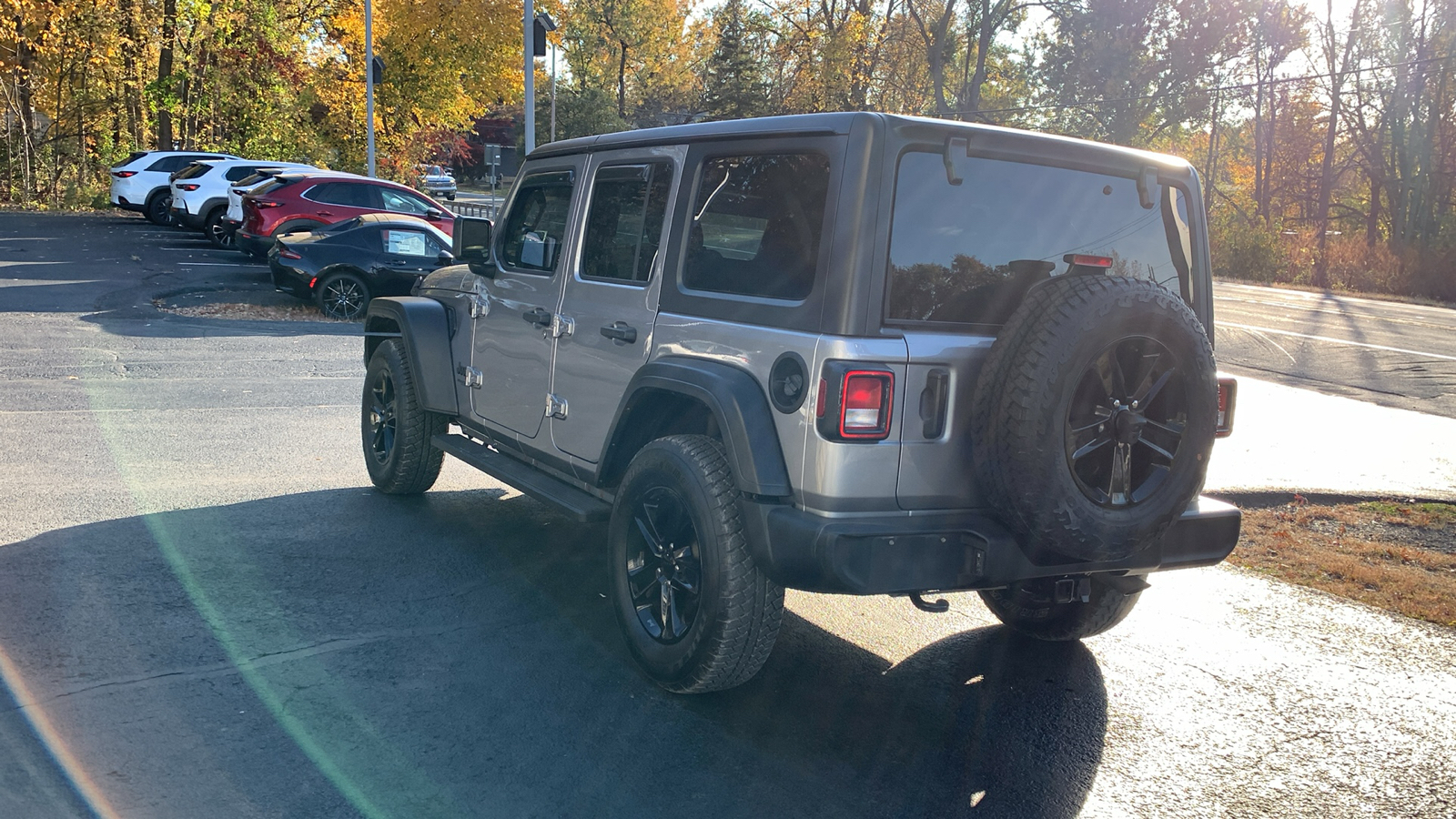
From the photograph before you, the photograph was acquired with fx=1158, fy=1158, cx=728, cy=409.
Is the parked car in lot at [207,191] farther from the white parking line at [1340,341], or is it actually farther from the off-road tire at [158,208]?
the white parking line at [1340,341]

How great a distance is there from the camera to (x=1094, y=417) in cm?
360

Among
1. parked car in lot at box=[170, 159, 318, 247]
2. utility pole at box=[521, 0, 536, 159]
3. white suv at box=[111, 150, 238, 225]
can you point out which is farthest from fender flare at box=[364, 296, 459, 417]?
white suv at box=[111, 150, 238, 225]

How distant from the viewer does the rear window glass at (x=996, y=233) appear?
3705mm

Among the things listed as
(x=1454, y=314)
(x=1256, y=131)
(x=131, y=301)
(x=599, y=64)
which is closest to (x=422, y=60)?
(x=131, y=301)

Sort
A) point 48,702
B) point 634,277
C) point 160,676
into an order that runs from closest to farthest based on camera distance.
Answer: point 48,702, point 160,676, point 634,277

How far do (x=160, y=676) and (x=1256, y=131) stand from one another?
47.5m

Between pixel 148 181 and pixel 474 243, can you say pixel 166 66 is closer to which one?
pixel 148 181

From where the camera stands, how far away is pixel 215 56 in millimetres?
36094

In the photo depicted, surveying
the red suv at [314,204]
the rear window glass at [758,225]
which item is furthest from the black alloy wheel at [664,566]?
the red suv at [314,204]

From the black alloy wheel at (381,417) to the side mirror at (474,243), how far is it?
0.98m

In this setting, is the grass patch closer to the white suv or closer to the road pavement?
the road pavement

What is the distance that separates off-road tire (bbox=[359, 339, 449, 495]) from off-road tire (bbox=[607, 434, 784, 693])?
2601mm

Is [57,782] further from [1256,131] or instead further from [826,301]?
[1256,131]

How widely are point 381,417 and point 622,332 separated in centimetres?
268
